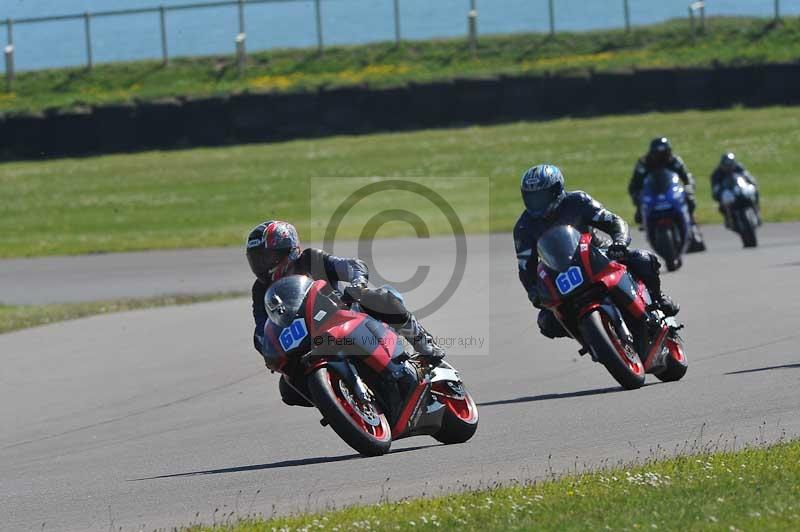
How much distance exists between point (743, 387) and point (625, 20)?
27973 millimetres

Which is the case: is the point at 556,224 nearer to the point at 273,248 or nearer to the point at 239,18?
the point at 273,248

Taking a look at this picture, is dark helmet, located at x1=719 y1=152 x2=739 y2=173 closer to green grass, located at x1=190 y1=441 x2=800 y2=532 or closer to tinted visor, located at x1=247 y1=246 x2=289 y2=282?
tinted visor, located at x1=247 y1=246 x2=289 y2=282

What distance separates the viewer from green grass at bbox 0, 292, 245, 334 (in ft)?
50.2

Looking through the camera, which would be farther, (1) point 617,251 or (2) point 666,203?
(2) point 666,203

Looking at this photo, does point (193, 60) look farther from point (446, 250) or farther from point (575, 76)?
point (446, 250)

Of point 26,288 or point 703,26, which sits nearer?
point 26,288

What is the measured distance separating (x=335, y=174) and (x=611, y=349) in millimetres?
21281

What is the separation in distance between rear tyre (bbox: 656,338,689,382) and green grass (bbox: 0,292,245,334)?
24.3 ft

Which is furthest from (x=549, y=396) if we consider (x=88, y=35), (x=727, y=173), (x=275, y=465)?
(x=88, y=35)

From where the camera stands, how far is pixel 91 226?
27.1 metres

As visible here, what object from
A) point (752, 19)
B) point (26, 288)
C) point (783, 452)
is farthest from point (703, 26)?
point (783, 452)

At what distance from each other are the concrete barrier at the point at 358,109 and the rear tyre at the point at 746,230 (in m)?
12.7

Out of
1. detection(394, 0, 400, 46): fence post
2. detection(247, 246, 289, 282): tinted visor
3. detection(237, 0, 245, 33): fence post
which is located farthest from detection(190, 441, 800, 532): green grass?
detection(394, 0, 400, 46): fence post

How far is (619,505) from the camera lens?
5.96 m
